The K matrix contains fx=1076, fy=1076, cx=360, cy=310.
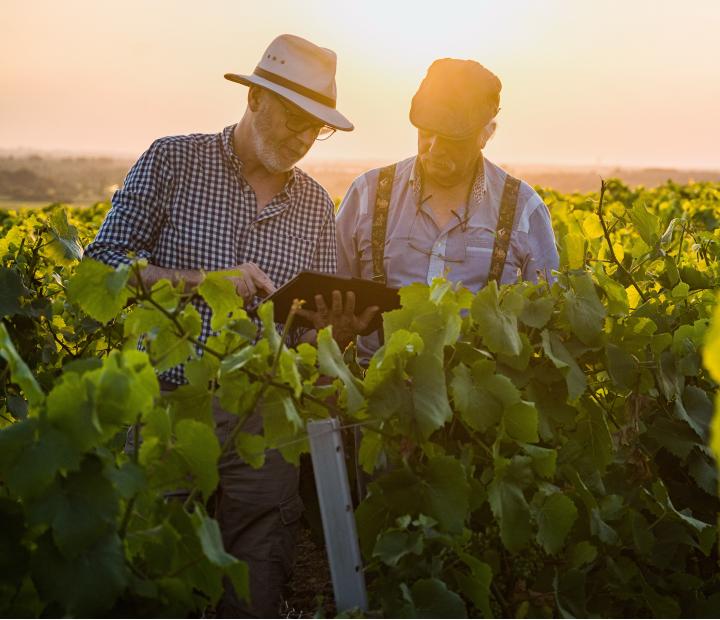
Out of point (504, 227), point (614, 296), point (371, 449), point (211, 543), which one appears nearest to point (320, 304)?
point (614, 296)

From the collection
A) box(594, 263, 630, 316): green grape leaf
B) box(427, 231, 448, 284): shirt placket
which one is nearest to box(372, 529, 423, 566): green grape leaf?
box(594, 263, 630, 316): green grape leaf

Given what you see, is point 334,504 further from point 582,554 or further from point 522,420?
point 582,554

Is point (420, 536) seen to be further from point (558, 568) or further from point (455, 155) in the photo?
point (455, 155)

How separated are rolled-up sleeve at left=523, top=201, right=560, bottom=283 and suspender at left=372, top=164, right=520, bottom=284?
0.11m

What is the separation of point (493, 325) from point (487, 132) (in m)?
2.15

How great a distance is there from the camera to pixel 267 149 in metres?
4.06

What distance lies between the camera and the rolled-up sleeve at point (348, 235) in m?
Result: 4.63

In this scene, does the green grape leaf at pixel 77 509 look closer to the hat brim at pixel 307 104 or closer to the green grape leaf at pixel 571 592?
the green grape leaf at pixel 571 592

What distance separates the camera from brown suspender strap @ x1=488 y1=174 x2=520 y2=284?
4.40 metres

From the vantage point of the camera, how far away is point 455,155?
437 cm

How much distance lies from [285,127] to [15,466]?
2.53 m

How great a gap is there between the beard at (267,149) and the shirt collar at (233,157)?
11cm

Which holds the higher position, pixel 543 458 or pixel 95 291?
pixel 95 291

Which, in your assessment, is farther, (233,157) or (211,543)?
(233,157)
